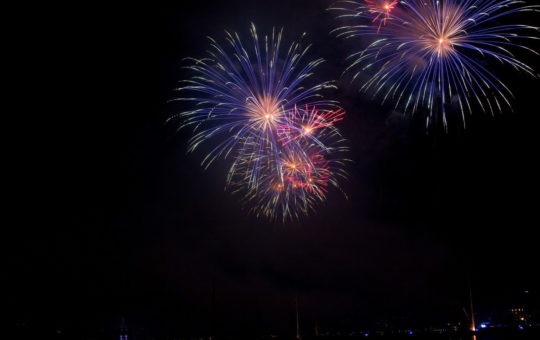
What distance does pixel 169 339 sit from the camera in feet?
637

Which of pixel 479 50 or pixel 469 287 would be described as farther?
pixel 469 287

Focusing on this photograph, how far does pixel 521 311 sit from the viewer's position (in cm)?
16775

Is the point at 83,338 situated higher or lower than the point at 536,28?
lower

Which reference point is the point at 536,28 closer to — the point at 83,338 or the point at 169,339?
the point at 83,338

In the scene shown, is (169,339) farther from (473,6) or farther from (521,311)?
(473,6)

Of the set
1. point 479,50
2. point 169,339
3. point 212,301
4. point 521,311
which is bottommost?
point 169,339

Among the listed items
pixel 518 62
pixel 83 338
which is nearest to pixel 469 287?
pixel 518 62

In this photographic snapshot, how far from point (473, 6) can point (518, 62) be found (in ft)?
10.7

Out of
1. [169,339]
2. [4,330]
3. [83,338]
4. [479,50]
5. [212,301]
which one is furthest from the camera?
[169,339]

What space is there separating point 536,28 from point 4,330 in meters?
78.9

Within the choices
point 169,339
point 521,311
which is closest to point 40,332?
point 169,339

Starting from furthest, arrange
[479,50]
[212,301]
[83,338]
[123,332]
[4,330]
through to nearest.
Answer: [83,338], [123,332], [4,330], [212,301], [479,50]

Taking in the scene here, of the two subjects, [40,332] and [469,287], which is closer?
[469,287]

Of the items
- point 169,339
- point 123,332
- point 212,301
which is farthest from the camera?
point 169,339
